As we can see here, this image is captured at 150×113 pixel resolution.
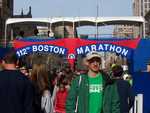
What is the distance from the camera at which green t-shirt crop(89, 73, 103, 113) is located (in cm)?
816

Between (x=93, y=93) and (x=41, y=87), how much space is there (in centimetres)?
92

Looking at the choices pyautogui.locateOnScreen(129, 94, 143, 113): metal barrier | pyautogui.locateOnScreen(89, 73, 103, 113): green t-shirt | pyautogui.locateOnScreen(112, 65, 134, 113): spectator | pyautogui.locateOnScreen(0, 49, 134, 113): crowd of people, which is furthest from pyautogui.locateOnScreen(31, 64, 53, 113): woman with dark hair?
pyautogui.locateOnScreen(129, 94, 143, 113): metal barrier

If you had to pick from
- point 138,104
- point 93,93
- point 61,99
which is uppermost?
point 93,93

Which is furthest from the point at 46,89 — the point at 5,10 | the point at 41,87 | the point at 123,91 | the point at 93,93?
the point at 5,10

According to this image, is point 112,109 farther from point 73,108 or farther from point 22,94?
point 22,94

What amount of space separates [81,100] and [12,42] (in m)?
19.0

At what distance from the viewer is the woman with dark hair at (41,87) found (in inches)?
340

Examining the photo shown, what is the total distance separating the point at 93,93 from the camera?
8.20 m

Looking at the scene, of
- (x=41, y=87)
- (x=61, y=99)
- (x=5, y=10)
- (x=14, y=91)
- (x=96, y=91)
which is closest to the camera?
(x=14, y=91)

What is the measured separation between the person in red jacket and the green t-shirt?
141 inches

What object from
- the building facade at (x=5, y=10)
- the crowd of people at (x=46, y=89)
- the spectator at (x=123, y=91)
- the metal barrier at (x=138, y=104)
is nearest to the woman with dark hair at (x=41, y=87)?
the crowd of people at (x=46, y=89)

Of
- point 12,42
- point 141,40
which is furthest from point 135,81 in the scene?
point 12,42

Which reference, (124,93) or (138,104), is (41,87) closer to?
(124,93)

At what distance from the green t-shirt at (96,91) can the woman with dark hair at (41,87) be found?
0.80 m
